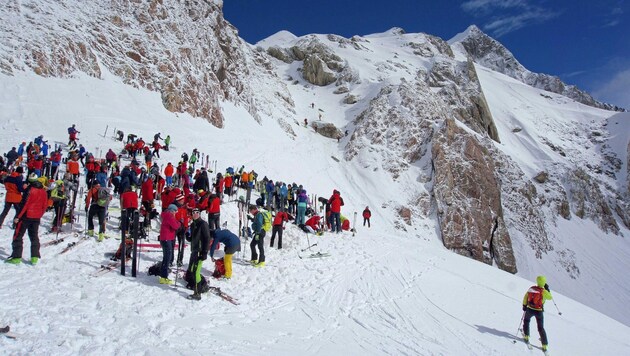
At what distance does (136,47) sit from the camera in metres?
37.8

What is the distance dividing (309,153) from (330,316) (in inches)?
1364

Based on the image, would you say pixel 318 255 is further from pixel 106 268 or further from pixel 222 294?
pixel 106 268

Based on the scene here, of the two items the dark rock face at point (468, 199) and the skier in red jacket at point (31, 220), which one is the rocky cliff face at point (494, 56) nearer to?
the dark rock face at point (468, 199)

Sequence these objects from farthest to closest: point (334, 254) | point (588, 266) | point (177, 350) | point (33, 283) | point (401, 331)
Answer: point (588, 266) → point (334, 254) → point (401, 331) → point (33, 283) → point (177, 350)

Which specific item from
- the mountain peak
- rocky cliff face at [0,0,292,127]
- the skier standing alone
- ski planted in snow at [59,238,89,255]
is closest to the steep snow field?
the skier standing alone

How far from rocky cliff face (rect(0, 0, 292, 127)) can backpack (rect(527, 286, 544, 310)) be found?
3417cm

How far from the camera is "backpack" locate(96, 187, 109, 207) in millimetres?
10102

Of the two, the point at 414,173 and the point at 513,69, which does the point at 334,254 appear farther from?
the point at 513,69

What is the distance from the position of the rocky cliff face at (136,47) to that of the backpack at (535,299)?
3417 centimetres

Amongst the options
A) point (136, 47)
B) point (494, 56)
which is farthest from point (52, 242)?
point (494, 56)

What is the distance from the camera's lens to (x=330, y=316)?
26.6ft

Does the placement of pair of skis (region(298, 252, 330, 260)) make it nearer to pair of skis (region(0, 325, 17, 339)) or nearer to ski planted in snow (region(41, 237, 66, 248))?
ski planted in snow (region(41, 237, 66, 248))

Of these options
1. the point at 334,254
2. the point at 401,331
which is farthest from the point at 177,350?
the point at 334,254

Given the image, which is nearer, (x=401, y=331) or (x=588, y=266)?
(x=401, y=331)
